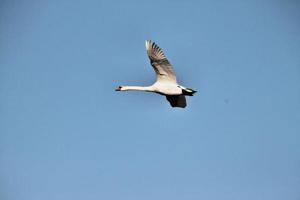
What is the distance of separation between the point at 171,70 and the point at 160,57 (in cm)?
114

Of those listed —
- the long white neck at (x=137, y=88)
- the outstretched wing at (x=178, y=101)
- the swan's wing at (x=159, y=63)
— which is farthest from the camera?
the outstretched wing at (x=178, y=101)

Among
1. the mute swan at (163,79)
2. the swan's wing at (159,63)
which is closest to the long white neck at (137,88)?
the mute swan at (163,79)

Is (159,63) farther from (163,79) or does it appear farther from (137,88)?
(137,88)

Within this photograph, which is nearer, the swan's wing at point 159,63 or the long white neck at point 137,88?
the swan's wing at point 159,63

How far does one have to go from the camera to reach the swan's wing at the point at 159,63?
7488 cm

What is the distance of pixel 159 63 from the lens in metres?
75.4

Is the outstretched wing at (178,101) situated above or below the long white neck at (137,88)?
below

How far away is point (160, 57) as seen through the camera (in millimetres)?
74938

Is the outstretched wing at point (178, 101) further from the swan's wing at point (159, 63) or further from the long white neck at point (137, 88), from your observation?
the swan's wing at point (159, 63)

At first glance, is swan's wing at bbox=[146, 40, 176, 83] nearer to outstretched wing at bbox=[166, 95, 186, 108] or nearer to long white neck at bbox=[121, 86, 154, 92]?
long white neck at bbox=[121, 86, 154, 92]

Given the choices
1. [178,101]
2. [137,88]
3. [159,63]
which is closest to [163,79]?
[159,63]

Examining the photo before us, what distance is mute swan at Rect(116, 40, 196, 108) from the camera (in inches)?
2950

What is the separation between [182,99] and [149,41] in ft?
16.6

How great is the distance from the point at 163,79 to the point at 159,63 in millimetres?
1361
